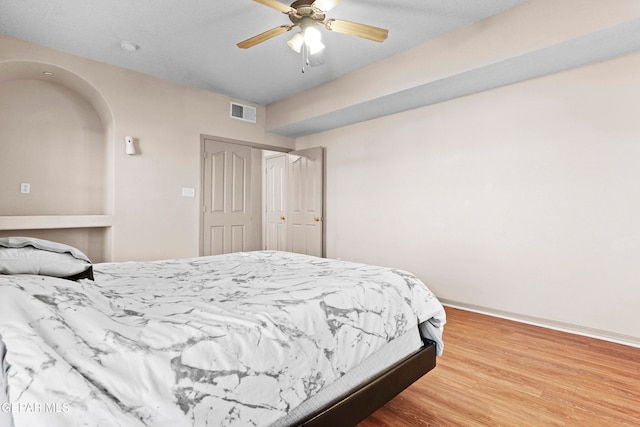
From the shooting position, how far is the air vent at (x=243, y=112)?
182 inches

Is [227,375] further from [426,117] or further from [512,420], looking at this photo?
[426,117]

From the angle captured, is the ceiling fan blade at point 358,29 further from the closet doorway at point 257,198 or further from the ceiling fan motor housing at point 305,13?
the closet doorway at point 257,198

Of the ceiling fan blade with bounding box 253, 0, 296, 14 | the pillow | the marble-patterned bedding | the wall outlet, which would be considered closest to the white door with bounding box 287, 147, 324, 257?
the wall outlet

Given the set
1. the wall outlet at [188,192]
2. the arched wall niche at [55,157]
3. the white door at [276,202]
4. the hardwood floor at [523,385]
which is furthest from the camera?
the white door at [276,202]

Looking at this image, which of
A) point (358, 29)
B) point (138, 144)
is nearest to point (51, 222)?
point (138, 144)

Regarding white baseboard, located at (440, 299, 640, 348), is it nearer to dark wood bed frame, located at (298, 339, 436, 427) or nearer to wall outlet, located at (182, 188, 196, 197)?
dark wood bed frame, located at (298, 339, 436, 427)

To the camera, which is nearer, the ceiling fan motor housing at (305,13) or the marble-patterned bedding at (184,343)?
the marble-patterned bedding at (184,343)

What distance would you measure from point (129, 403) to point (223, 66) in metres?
3.58

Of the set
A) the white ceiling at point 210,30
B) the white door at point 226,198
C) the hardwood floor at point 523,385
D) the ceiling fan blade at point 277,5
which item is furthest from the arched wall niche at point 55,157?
the hardwood floor at point 523,385

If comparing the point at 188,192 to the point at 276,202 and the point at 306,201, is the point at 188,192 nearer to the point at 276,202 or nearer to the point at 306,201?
the point at 306,201

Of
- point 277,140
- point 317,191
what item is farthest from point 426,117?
point 277,140

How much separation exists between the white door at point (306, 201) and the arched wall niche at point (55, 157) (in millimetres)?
2568

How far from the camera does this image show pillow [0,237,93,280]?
1.26 meters

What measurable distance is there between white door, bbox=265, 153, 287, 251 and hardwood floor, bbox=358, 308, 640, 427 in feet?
11.7
